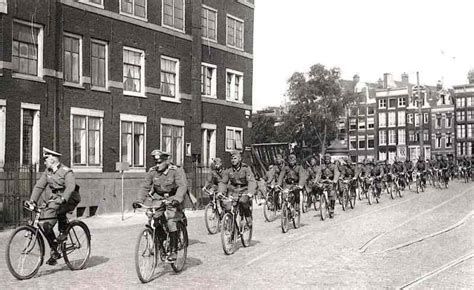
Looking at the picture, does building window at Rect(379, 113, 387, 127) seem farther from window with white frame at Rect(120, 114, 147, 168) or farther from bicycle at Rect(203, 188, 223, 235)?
bicycle at Rect(203, 188, 223, 235)

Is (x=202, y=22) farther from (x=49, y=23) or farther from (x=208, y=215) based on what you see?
(x=208, y=215)

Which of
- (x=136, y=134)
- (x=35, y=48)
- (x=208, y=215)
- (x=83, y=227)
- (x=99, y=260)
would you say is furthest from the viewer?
(x=136, y=134)

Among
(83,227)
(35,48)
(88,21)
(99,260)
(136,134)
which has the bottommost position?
(99,260)

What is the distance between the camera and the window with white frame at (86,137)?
2200cm

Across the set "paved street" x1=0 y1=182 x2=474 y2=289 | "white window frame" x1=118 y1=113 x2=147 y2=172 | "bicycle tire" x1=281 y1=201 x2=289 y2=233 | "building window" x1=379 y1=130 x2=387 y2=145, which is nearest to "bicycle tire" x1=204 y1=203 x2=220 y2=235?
"paved street" x1=0 y1=182 x2=474 y2=289

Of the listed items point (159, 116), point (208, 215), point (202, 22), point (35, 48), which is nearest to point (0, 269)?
point (208, 215)

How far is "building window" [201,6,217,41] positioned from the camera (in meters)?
29.6

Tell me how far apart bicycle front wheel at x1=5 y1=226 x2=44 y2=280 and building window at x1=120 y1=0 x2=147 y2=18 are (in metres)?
16.9

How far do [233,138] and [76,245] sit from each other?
74.4 ft

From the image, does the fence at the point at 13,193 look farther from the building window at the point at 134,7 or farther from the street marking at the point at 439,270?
the street marking at the point at 439,270

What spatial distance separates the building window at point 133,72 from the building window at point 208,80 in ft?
15.3

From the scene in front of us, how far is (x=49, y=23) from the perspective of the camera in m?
20.7

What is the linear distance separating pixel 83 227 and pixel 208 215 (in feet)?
18.6

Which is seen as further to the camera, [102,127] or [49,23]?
[102,127]
